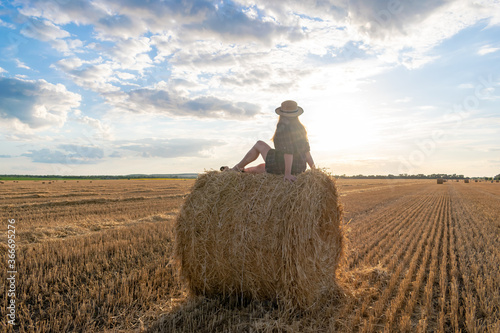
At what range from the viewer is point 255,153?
505 centimetres

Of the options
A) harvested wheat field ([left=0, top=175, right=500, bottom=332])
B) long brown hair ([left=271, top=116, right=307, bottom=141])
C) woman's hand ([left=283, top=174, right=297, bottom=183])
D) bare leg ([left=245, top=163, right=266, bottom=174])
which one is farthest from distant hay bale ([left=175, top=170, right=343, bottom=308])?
long brown hair ([left=271, top=116, right=307, bottom=141])

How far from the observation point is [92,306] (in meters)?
4.21

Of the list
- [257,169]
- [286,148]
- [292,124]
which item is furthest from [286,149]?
[257,169]

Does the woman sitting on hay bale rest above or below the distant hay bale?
above

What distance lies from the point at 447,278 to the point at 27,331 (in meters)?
6.45

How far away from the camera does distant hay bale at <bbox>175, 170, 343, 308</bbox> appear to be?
422 cm

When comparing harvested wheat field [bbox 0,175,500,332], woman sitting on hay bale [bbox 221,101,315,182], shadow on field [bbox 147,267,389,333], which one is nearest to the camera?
shadow on field [bbox 147,267,389,333]

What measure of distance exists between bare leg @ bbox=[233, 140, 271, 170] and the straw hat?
574mm

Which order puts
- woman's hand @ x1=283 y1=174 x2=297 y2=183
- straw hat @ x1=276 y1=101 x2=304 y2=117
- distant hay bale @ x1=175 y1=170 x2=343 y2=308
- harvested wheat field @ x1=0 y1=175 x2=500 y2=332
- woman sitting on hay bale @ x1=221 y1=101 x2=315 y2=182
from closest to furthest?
1. harvested wheat field @ x1=0 y1=175 x2=500 y2=332
2. distant hay bale @ x1=175 y1=170 x2=343 y2=308
3. woman's hand @ x1=283 y1=174 x2=297 y2=183
4. woman sitting on hay bale @ x1=221 y1=101 x2=315 y2=182
5. straw hat @ x1=276 y1=101 x2=304 y2=117

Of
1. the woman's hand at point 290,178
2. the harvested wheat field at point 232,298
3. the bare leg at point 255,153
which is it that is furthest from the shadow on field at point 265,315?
the bare leg at point 255,153

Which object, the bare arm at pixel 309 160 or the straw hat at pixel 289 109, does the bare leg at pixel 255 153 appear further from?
the bare arm at pixel 309 160

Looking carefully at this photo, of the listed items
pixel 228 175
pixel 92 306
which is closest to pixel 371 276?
pixel 228 175

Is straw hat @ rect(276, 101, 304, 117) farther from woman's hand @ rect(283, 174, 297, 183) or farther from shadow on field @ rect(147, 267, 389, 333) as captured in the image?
shadow on field @ rect(147, 267, 389, 333)

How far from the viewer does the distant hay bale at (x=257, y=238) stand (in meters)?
4.22
